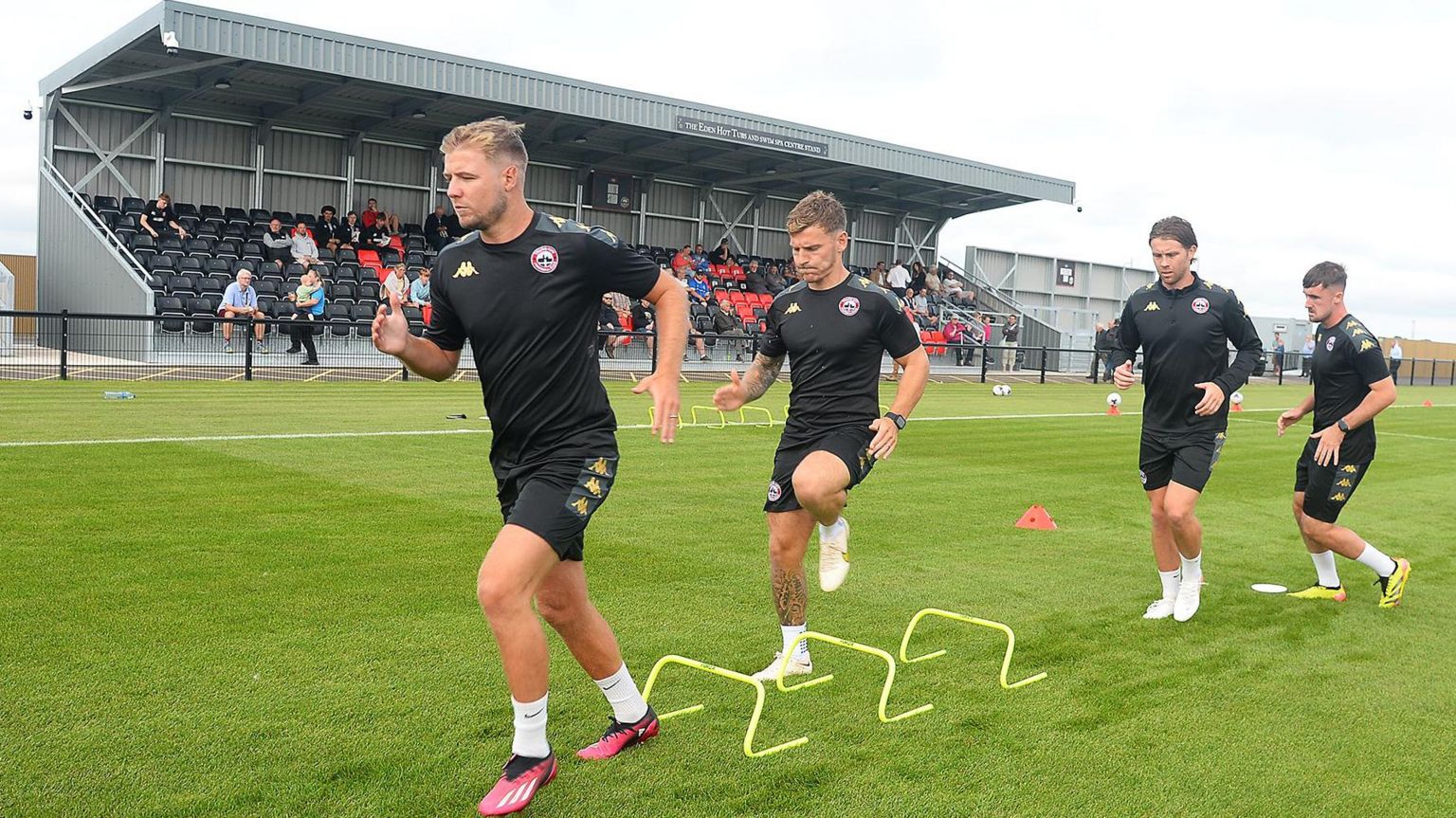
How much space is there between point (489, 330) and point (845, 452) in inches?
76.9

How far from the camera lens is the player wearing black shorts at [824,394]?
5250 millimetres

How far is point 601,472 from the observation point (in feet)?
13.2

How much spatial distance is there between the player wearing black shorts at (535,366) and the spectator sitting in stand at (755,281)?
110 ft

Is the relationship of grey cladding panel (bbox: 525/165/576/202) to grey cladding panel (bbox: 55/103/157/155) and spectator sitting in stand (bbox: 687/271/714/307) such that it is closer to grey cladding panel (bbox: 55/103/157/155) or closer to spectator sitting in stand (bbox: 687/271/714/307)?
spectator sitting in stand (bbox: 687/271/714/307)

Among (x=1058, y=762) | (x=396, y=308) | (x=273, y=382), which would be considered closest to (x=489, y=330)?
(x=396, y=308)

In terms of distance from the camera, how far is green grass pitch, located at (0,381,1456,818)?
13.0ft

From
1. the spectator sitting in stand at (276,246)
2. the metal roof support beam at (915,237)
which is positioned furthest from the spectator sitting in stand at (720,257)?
the spectator sitting in stand at (276,246)

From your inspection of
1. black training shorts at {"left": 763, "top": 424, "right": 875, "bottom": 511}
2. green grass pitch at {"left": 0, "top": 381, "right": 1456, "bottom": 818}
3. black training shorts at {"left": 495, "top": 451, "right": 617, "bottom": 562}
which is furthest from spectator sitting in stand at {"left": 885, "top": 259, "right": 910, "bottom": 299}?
black training shorts at {"left": 495, "top": 451, "right": 617, "bottom": 562}

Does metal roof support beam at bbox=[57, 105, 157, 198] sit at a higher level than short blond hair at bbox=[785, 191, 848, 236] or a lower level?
higher

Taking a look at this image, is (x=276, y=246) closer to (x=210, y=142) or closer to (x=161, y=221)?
(x=161, y=221)

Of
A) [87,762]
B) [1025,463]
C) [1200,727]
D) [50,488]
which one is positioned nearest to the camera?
[87,762]

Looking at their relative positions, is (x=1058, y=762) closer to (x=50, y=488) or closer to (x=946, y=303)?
(x=50, y=488)

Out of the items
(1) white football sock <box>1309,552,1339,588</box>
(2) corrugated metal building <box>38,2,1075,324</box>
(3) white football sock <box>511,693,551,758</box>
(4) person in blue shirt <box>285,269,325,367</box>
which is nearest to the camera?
(3) white football sock <box>511,693,551,758</box>

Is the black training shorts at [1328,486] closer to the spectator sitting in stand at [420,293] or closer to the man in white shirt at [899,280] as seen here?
the spectator sitting in stand at [420,293]
